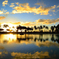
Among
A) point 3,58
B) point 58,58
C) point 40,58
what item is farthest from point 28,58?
point 58,58

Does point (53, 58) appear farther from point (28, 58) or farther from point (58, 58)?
point (28, 58)

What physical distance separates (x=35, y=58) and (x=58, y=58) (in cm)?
454

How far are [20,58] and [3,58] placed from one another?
3350 millimetres

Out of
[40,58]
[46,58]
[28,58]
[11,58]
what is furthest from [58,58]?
[11,58]

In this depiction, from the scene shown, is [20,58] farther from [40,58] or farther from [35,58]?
[40,58]

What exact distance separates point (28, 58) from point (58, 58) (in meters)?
5.93

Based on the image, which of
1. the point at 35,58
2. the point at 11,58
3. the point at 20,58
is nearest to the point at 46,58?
the point at 35,58

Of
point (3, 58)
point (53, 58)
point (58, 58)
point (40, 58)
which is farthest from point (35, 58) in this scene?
point (3, 58)

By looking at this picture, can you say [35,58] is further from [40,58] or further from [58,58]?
[58,58]

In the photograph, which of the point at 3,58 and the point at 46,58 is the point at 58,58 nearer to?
the point at 46,58

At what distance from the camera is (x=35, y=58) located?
15.5 metres

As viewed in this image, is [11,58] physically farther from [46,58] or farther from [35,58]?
[46,58]

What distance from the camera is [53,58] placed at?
50.9ft

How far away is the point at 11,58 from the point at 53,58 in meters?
8.29
